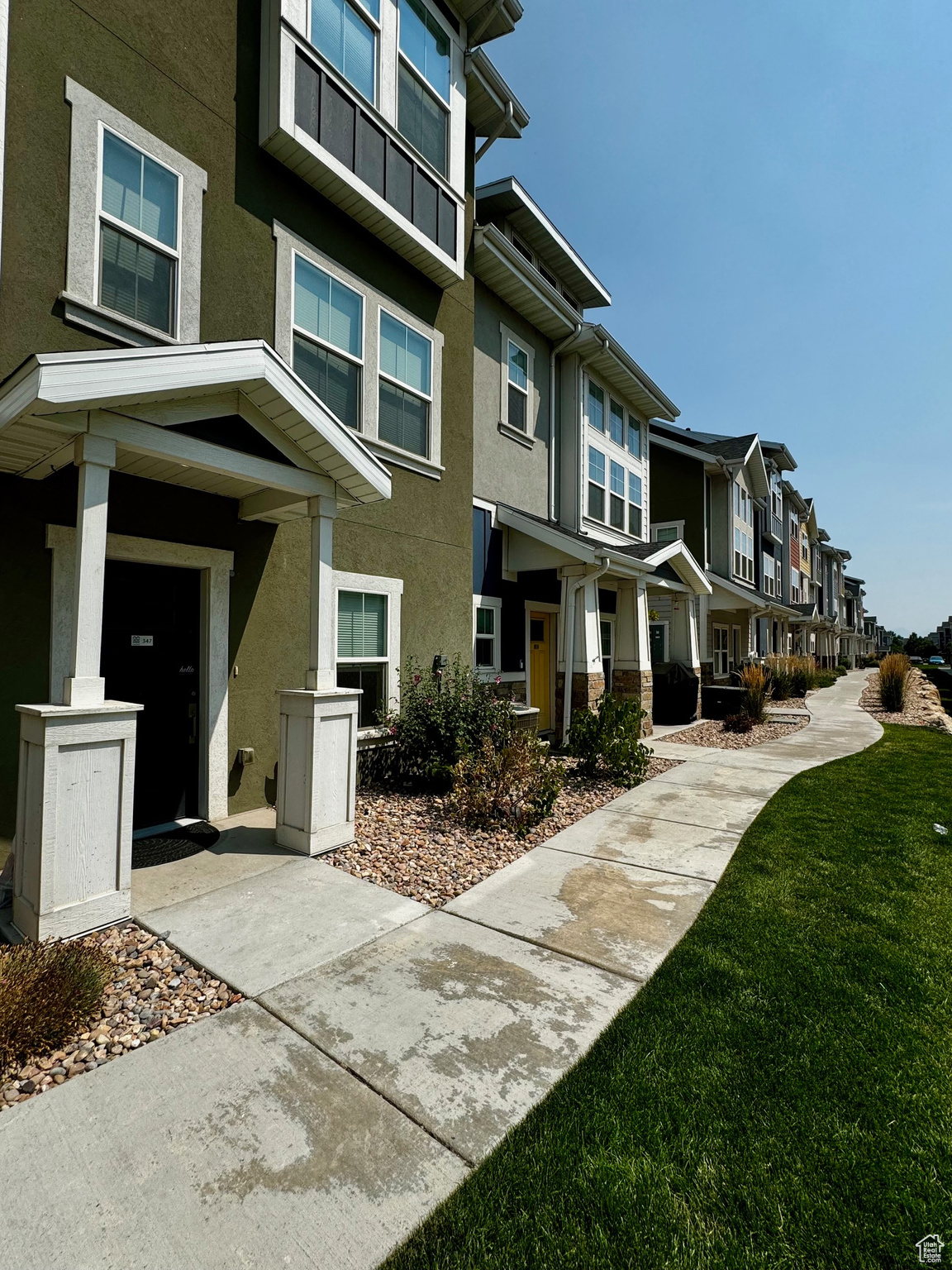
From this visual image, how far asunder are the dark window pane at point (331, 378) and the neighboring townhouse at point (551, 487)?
123 inches

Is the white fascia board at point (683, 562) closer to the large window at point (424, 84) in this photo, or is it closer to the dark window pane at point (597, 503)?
the dark window pane at point (597, 503)

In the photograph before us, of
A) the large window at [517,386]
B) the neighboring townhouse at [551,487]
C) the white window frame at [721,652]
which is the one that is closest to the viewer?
the neighboring townhouse at [551,487]

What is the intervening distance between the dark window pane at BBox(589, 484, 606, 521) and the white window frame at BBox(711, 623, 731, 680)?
11.1m

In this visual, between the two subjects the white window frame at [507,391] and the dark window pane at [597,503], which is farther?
the dark window pane at [597,503]

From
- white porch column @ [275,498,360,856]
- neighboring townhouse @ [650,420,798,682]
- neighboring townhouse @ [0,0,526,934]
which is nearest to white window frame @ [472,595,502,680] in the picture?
neighboring townhouse @ [0,0,526,934]

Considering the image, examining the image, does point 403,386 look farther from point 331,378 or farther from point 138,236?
point 138,236

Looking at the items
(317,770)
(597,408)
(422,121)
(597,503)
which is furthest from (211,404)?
(597,408)

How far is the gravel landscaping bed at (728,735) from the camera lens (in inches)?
487

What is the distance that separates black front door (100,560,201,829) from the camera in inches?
223

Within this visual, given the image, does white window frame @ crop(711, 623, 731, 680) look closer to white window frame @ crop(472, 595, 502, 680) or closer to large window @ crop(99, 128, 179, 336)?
white window frame @ crop(472, 595, 502, 680)

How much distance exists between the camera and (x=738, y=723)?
13.9 m

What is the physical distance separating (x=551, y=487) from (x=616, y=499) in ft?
9.12

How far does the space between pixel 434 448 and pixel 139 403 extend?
16.4 ft

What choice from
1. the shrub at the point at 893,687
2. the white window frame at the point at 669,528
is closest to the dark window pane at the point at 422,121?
the white window frame at the point at 669,528
